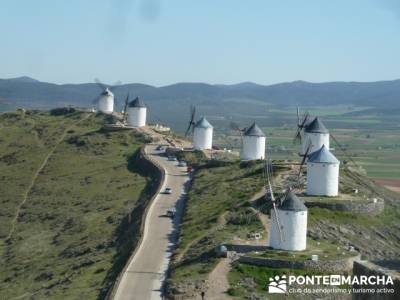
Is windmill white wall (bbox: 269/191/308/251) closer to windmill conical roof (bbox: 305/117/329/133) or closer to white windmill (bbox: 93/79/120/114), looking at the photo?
windmill conical roof (bbox: 305/117/329/133)

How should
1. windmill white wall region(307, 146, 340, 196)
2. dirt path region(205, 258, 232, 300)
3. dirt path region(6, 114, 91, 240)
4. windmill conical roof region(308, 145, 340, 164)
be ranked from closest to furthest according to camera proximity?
dirt path region(205, 258, 232, 300) → windmill conical roof region(308, 145, 340, 164) → windmill white wall region(307, 146, 340, 196) → dirt path region(6, 114, 91, 240)

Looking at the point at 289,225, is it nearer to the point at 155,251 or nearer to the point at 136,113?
the point at 155,251

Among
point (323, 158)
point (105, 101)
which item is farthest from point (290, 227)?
point (105, 101)

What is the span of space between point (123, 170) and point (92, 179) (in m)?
2.81

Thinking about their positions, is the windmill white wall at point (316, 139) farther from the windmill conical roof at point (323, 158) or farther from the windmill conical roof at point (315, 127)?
the windmill conical roof at point (323, 158)

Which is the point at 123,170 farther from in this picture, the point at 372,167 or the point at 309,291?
the point at 372,167

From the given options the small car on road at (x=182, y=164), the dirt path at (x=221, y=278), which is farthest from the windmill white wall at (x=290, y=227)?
the small car on road at (x=182, y=164)

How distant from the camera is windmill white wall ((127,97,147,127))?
89.2m

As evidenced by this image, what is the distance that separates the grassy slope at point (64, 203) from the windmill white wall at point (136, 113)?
12.6 feet

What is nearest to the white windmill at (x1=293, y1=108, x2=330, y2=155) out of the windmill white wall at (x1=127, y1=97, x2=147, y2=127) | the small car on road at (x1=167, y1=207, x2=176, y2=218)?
the small car on road at (x1=167, y1=207, x2=176, y2=218)

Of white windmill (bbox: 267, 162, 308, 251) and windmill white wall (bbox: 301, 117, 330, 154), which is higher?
windmill white wall (bbox: 301, 117, 330, 154)

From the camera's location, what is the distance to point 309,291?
35.6 metres

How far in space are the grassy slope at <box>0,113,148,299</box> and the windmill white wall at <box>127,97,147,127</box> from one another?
12.6 ft

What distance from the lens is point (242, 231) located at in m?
44.5
